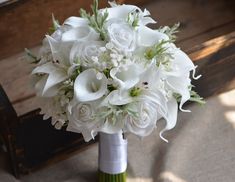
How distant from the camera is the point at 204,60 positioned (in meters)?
1.27

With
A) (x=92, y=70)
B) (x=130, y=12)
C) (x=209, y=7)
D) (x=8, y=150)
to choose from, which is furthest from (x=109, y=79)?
(x=209, y=7)

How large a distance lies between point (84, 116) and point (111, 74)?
91mm

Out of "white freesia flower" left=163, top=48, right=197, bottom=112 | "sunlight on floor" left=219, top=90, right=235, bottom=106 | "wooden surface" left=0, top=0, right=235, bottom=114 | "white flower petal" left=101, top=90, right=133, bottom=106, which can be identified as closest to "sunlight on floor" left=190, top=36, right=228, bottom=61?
"wooden surface" left=0, top=0, right=235, bottom=114

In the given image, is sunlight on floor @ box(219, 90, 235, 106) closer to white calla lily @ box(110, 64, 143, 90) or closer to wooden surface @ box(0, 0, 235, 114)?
wooden surface @ box(0, 0, 235, 114)

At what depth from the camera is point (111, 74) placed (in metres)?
0.85

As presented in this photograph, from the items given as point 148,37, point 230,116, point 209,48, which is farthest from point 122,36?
point 230,116

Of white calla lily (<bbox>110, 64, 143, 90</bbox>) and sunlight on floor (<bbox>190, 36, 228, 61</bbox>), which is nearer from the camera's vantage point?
white calla lily (<bbox>110, 64, 143, 90</bbox>)

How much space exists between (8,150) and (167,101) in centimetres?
47

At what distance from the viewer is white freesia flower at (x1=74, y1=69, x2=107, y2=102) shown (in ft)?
2.80

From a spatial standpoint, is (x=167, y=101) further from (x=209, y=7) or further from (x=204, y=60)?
(x=209, y=7)

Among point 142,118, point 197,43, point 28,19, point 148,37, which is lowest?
point 197,43

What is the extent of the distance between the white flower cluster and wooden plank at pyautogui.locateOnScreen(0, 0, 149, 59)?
514 millimetres

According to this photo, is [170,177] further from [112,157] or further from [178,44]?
[178,44]

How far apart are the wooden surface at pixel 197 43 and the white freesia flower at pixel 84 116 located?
42 cm
